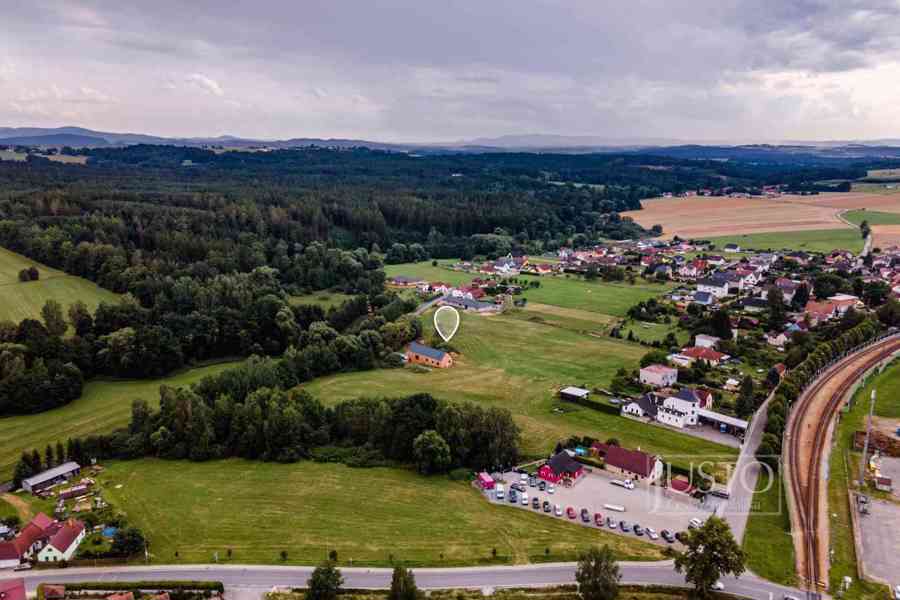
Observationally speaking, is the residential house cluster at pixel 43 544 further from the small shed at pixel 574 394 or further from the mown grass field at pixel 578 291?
the mown grass field at pixel 578 291

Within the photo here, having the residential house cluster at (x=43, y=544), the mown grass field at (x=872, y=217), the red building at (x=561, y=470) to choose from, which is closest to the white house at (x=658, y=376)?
the red building at (x=561, y=470)

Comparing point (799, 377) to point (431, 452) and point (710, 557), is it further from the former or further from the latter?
point (431, 452)

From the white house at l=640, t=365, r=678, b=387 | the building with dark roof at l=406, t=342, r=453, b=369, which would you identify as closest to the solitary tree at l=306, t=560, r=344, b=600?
the building with dark roof at l=406, t=342, r=453, b=369

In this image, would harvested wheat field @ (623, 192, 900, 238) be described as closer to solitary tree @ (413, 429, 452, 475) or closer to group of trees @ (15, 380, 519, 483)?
group of trees @ (15, 380, 519, 483)

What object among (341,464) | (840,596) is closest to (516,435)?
(341,464)

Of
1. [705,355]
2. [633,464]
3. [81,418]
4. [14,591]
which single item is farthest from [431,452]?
[705,355]
